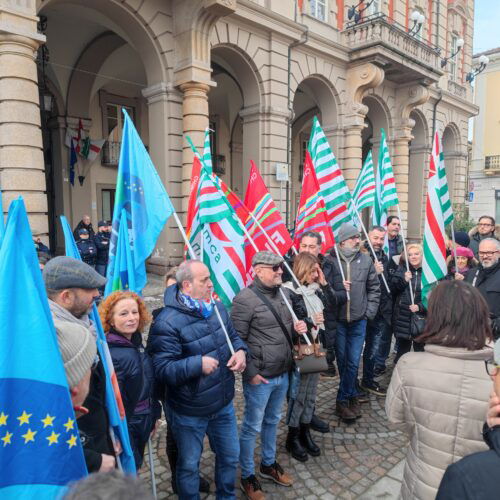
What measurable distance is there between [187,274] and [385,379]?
11.0 ft

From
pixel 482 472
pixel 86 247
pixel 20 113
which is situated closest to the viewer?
pixel 482 472

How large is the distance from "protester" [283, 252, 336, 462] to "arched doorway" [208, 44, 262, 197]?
349 inches

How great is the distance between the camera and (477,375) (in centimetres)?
171

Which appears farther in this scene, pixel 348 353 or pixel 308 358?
pixel 348 353

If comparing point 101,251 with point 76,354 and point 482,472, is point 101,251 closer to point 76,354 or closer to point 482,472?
point 76,354

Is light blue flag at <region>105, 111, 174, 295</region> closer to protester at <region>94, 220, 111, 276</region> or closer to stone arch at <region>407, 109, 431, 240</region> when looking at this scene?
protester at <region>94, 220, 111, 276</region>

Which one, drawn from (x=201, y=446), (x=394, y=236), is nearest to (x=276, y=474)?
(x=201, y=446)

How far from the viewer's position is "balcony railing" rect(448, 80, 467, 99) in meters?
19.5

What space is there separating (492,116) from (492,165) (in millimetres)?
3010

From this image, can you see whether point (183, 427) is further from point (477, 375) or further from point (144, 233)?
point (477, 375)

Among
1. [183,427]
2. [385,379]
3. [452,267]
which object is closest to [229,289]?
[183,427]

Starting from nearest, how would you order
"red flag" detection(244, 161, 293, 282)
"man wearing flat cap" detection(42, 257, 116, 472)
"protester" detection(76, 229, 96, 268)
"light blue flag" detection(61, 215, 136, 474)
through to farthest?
"man wearing flat cap" detection(42, 257, 116, 472)
"light blue flag" detection(61, 215, 136, 474)
"red flag" detection(244, 161, 293, 282)
"protester" detection(76, 229, 96, 268)

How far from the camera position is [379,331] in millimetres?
4793

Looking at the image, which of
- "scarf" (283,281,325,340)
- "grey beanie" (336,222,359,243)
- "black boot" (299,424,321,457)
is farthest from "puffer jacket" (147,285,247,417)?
"grey beanie" (336,222,359,243)
